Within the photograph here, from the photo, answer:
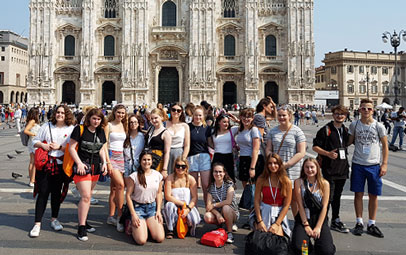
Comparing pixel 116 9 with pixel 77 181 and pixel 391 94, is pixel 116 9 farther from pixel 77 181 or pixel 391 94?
pixel 391 94

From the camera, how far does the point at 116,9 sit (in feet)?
120

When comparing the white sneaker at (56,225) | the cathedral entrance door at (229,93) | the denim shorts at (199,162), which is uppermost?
the cathedral entrance door at (229,93)

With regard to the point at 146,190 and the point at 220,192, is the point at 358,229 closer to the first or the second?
the point at 220,192

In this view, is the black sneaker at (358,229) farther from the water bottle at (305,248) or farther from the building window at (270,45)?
the building window at (270,45)

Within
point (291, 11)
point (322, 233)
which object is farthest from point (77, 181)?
point (291, 11)

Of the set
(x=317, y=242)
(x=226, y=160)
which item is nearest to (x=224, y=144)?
(x=226, y=160)

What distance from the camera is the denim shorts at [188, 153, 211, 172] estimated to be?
597cm

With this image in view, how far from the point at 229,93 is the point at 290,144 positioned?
105 feet

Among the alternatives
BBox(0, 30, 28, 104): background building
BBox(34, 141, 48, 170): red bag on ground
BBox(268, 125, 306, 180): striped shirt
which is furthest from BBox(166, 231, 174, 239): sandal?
BBox(0, 30, 28, 104): background building

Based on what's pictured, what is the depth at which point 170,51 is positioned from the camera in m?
36.1

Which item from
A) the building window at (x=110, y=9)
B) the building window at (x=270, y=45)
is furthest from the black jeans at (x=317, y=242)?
the building window at (x=110, y=9)

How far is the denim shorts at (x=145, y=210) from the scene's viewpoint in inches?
202

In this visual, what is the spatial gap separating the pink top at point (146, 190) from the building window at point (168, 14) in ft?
110

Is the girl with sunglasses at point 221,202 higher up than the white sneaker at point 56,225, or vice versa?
the girl with sunglasses at point 221,202
